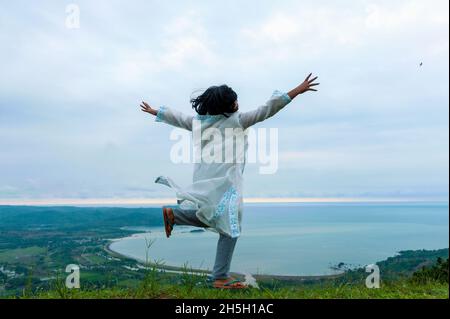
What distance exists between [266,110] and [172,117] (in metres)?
1.08

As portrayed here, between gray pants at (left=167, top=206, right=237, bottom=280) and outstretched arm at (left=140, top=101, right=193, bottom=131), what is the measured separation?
950 mm

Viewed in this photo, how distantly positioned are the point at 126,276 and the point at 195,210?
3.32ft

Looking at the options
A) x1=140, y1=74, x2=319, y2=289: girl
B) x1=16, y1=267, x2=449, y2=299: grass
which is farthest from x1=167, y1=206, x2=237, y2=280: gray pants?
x1=16, y1=267, x2=449, y2=299: grass

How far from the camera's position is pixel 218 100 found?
13.8 ft

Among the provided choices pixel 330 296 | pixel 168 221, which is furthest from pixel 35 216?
pixel 330 296

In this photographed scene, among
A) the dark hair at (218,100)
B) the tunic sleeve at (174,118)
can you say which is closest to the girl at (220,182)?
the dark hair at (218,100)

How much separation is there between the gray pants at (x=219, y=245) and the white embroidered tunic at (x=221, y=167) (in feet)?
0.29

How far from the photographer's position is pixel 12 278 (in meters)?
4.13

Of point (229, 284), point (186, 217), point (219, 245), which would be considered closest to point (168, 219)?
point (186, 217)

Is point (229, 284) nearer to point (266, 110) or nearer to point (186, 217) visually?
point (186, 217)

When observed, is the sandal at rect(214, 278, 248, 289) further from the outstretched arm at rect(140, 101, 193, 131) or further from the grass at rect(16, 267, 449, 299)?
the outstretched arm at rect(140, 101, 193, 131)

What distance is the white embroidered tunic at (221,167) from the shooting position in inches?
160

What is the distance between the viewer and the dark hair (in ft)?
13.8
